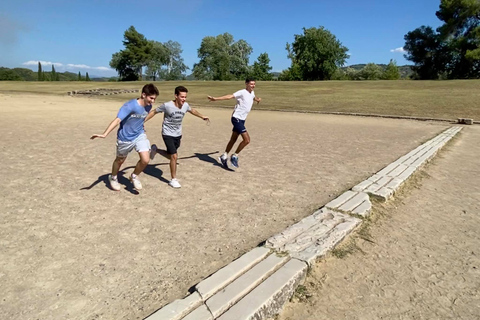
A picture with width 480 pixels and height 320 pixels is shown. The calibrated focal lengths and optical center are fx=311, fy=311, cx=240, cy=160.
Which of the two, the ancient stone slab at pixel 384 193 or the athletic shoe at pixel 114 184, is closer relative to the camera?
the ancient stone slab at pixel 384 193

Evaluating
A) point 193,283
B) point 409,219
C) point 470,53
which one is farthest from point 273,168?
point 470,53

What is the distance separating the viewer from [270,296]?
2295 millimetres

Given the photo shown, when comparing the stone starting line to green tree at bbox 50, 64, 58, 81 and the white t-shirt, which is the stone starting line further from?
green tree at bbox 50, 64, 58, 81

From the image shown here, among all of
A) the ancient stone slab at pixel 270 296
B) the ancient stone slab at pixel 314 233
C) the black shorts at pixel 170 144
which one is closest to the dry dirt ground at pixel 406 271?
the ancient stone slab at pixel 270 296

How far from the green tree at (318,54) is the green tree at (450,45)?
20.5 metres

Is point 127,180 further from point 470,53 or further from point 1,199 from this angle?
point 470,53

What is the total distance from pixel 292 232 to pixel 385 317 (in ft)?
3.94

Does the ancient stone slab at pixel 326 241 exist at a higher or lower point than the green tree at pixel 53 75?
lower

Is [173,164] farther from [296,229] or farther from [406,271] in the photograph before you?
[406,271]

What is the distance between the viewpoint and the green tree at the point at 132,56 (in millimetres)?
75500

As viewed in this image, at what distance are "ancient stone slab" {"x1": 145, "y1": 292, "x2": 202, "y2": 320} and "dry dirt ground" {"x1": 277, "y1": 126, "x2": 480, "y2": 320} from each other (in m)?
0.67

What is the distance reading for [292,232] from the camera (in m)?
3.31

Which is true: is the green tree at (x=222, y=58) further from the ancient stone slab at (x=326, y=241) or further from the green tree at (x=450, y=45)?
the ancient stone slab at (x=326, y=241)

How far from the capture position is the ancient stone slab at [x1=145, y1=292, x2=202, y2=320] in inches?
82.7
